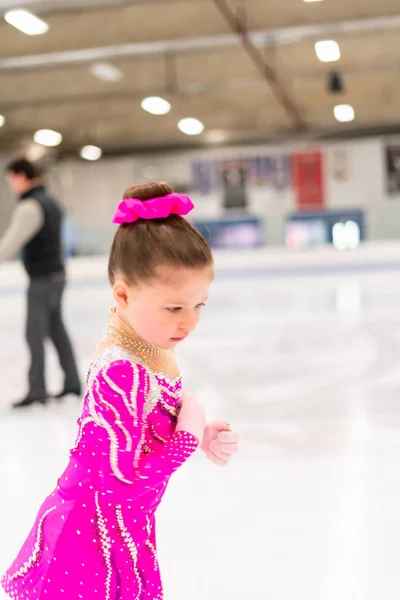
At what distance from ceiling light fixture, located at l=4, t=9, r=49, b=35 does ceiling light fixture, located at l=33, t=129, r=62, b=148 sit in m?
7.63

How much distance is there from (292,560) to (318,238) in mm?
12847

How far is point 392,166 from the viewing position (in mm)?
14812

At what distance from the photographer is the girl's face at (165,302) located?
864 millimetres

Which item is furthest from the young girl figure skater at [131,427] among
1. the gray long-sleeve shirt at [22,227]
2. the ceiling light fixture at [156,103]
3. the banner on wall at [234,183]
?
the banner on wall at [234,183]

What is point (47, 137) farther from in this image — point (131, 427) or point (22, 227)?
point (131, 427)

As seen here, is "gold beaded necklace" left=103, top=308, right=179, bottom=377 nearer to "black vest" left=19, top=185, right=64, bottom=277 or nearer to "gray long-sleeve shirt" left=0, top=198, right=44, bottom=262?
"gray long-sleeve shirt" left=0, top=198, right=44, bottom=262

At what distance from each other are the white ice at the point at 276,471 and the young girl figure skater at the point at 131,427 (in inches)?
24.1

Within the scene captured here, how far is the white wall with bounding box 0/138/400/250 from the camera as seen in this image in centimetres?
1404

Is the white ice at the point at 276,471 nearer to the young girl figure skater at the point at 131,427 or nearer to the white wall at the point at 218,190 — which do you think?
the young girl figure skater at the point at 131,427

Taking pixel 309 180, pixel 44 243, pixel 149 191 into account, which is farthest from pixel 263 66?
pixel 149 191

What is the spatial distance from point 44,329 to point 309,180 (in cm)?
1261

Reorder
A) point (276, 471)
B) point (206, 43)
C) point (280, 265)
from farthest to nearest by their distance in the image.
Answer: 1. point (280, 265)
2. point (206, 43)
3. point (276, 471)

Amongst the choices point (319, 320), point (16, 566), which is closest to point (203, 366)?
point (319, 320)

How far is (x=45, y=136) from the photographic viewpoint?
590 inches
